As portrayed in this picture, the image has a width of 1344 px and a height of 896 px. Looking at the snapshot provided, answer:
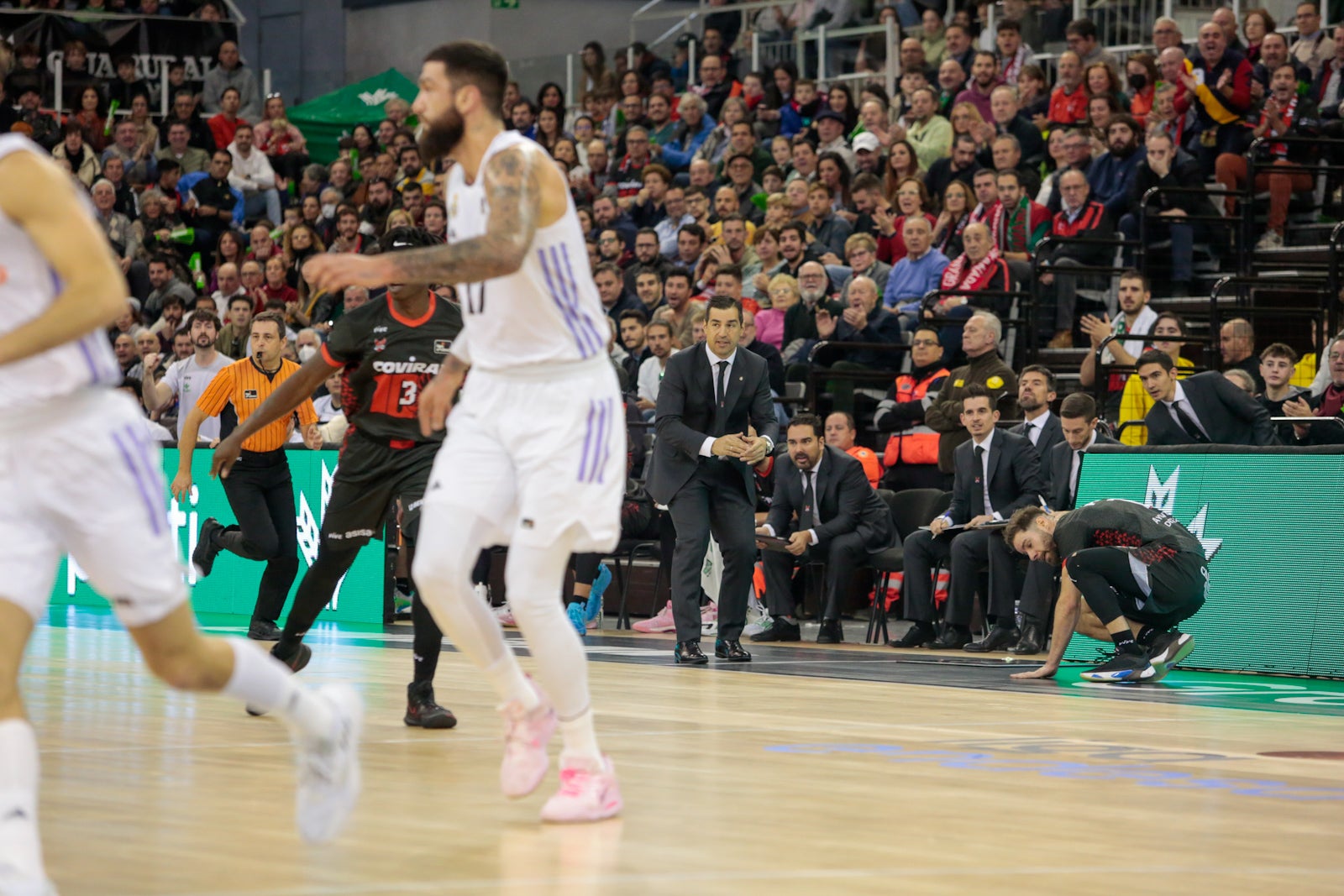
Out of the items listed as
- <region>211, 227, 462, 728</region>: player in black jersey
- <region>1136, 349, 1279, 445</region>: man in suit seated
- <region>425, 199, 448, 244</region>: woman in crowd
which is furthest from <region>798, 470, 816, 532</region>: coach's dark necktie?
<region>425, 199, 448, 244</region>: woman in crowd

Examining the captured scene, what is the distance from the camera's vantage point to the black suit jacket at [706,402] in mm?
11812

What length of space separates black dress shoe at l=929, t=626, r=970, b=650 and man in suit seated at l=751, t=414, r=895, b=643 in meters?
0.99

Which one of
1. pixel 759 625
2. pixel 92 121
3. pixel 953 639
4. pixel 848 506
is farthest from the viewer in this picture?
pixel 92 121

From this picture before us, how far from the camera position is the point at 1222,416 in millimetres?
12539

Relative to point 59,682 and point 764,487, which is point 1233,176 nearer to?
point 764,487

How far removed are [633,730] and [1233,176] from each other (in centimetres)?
1063

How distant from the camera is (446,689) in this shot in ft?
31.7

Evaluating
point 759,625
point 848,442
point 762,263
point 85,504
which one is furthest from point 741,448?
point 85,504

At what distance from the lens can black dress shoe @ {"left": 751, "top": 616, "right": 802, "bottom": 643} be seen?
1446 cm

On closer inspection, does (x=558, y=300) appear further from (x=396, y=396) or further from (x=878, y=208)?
(x=878, y=208)

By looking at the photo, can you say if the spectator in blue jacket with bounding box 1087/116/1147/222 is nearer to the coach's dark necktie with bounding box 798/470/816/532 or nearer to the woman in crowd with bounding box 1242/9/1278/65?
the woman in crowd with bounding box 1242/9/1278/65

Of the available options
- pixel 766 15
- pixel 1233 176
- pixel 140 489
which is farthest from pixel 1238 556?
pixel 766 15

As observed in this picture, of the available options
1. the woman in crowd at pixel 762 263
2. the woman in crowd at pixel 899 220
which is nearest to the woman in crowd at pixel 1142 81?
the woman in crowd at pixel 899 220

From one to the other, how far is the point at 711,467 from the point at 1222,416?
3.44 m
